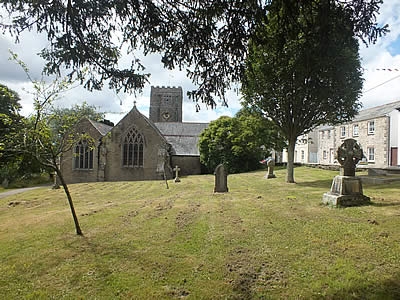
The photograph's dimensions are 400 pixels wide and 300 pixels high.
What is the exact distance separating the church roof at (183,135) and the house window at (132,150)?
17.9 feet

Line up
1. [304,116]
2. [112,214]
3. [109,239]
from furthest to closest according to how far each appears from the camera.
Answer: [304,116], [112,214], [109,239]

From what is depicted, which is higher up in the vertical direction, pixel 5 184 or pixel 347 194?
pixel 347 194

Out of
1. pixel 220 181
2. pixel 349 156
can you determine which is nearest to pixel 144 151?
pixel 220 181

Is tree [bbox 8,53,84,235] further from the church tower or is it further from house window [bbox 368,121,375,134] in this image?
the church tower

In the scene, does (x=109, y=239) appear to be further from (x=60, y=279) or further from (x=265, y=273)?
(x=265, y=273)

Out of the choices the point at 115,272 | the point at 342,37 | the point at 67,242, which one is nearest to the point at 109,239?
the point at 67,242

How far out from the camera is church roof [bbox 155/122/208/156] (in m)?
37.7

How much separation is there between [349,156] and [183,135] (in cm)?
3183

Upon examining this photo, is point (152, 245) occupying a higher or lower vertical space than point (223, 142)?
lower

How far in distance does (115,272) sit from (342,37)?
5.55 metres

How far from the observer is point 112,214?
390 inches

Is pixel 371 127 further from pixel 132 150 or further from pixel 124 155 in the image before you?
pixel 124 155

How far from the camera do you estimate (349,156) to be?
31.1 feet

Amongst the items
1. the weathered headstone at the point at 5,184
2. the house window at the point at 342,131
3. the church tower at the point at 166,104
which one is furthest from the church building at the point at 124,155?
the church tower at the point at 166,104
